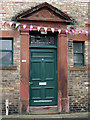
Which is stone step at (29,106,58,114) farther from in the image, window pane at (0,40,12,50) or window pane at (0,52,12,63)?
window pane at (0,40,12,50)

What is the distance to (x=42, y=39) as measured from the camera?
24.2 feet

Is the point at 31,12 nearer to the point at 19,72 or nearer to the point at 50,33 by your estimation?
the point at 50,33

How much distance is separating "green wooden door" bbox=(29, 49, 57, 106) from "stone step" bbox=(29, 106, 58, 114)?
158 mm

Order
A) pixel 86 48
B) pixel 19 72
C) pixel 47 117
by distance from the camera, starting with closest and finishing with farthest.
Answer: pixel 47 117
pixel 19 72
pixel 86 48

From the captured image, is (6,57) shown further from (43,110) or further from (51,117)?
(51,117)

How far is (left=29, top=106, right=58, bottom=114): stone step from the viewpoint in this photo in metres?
6.95

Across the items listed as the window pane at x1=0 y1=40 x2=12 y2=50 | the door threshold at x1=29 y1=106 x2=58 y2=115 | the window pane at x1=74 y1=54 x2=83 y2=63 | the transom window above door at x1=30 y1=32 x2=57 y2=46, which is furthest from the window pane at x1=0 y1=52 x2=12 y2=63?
the window pane at x1=74 y1=54 x2=83 y2=63

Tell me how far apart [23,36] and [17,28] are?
41cm

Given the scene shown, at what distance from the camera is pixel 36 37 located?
735 cm

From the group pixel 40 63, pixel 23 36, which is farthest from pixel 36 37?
pixel 40 63

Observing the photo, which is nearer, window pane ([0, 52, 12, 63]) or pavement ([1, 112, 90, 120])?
pavement ([1, 112, 90, 120])

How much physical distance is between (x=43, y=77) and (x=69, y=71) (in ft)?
3.62

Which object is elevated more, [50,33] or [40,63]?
[50,33]

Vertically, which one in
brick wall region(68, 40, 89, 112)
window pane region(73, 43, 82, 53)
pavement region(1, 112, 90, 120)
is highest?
window pane region(73, 43, 82, 53)
